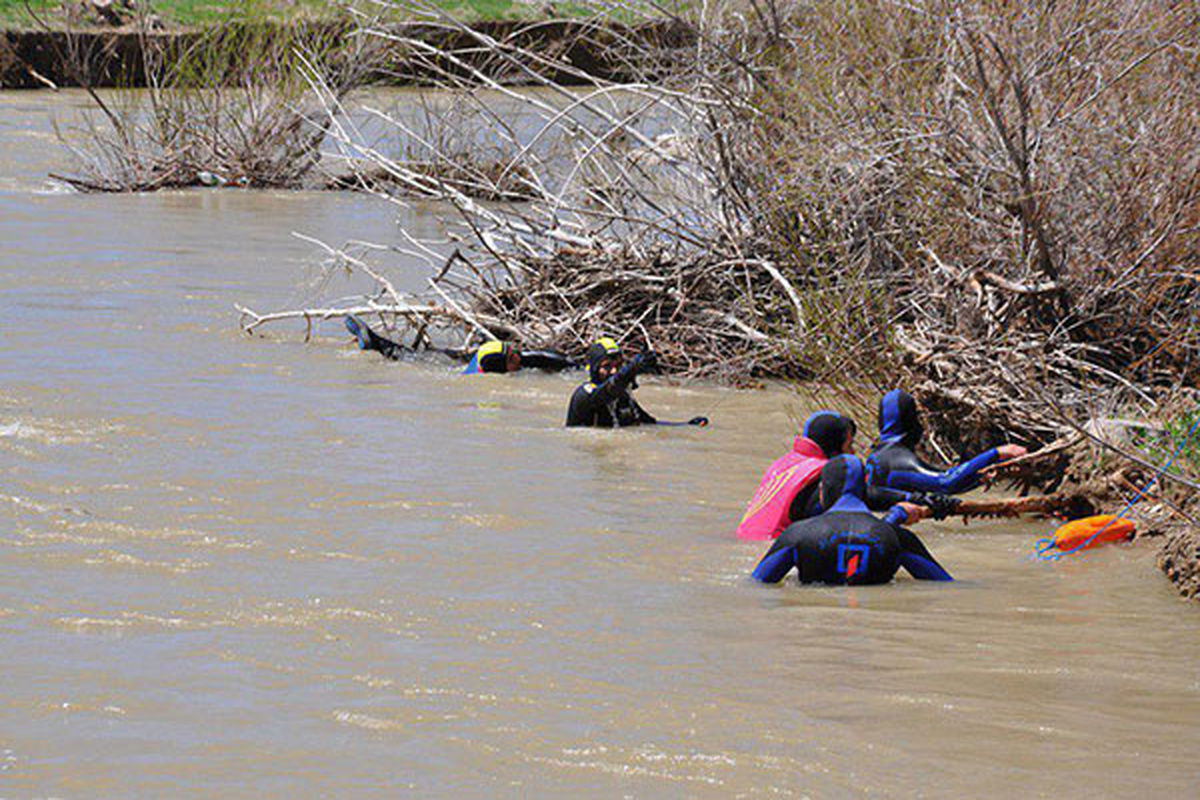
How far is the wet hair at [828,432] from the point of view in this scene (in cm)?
928

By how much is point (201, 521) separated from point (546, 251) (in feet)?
20.1

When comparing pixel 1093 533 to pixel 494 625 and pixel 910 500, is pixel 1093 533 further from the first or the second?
pixel 494 625

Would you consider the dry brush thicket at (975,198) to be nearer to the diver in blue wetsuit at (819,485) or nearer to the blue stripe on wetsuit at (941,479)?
the blue stripe on wetsuit at (941,479)

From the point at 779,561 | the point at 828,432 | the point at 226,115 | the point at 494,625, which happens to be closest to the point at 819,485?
the point at 828,432

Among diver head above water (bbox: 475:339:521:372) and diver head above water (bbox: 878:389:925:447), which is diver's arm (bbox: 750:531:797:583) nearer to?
diver head above water (bbox: 878:389:925:447)

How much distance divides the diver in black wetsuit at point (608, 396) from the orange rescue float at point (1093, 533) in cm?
378

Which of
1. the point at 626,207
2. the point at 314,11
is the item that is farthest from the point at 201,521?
the point at 314,11

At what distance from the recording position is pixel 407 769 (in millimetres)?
5895

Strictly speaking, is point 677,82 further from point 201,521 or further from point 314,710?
point 314,710

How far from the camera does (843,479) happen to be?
333 inches

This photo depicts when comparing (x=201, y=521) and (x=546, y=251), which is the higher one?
(x=546, y=251)

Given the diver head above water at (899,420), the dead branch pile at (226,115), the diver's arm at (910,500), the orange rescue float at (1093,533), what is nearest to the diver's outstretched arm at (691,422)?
the diver head above water at (899,420)

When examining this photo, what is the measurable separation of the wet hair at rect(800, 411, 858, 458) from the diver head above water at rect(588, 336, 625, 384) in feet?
10.7

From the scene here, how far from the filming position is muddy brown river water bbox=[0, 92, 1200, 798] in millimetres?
5977
